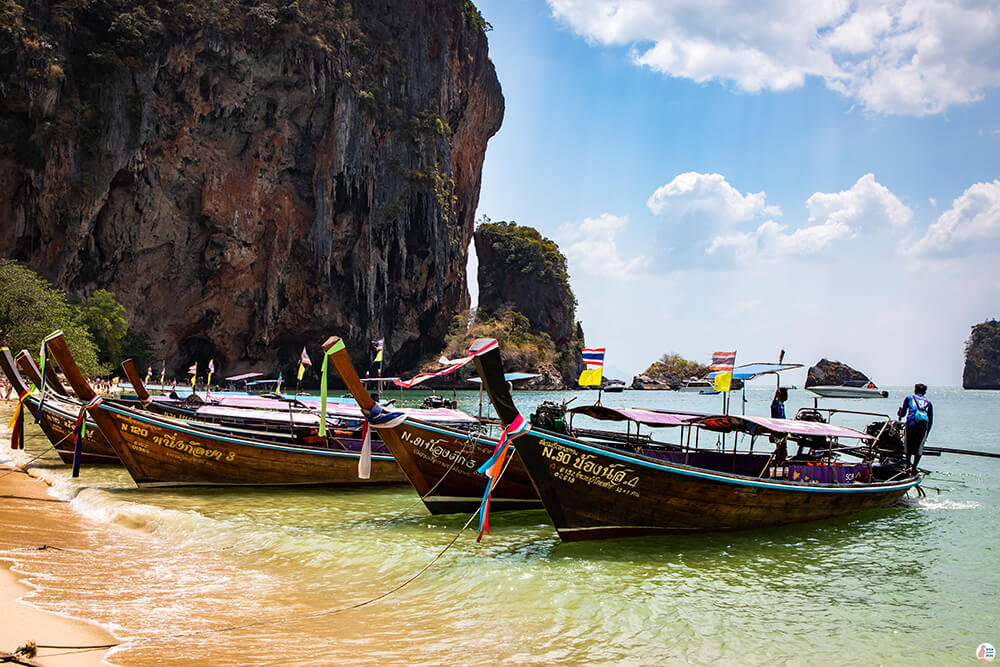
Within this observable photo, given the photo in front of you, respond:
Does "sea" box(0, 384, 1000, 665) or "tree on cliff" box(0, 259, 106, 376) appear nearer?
"sea" box(0, 384, 1000, 665)

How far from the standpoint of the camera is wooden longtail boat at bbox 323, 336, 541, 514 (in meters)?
9.32

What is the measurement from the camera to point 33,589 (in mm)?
5688

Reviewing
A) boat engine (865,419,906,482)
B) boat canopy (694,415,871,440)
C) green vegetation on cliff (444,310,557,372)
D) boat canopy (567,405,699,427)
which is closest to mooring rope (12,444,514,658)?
boat canopy (567,405,699,427)

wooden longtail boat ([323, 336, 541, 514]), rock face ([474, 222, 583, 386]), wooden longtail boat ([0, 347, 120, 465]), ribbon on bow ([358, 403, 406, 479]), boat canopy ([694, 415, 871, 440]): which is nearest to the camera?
ribbon on bow ([358, 403, 406, 479])

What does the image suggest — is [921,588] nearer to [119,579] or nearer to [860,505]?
[860,505]

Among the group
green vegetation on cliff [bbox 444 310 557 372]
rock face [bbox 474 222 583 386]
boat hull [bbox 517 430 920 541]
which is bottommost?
boat hull [bbox 517 430 920 541]

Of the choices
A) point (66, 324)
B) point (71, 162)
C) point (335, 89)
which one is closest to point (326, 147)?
point (335, 89)

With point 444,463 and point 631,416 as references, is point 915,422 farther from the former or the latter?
point 444,463

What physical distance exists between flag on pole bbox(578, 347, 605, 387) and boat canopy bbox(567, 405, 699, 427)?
2.05 feet

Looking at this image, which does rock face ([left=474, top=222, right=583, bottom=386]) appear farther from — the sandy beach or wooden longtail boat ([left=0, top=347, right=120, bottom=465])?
the sandy beach

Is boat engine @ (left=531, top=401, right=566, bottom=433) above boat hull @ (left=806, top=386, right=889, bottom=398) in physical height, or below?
below

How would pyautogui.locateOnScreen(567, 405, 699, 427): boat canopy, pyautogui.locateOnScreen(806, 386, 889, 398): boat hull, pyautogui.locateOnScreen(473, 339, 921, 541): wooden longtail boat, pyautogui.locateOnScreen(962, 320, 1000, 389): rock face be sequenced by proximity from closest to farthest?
pyautogui.locateOnScreen(473, 339, 921, 541): wooden longtail boat → pyautogui.locateOnScreen(567, 405, 699, 427): boat canopy → pyautogui.locateOnScreen(806, 386, 889, 398): boat hull → pyautogui.locateOnScreen(962, 320, 1000, 389): rock face

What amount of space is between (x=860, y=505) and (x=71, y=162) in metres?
39.0

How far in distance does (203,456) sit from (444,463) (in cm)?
458
